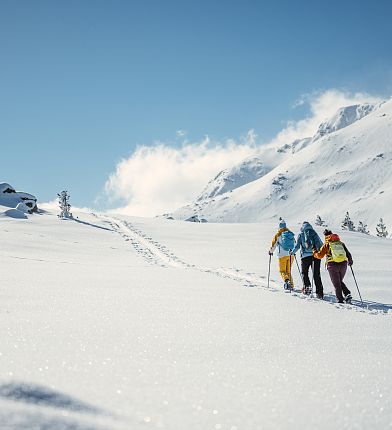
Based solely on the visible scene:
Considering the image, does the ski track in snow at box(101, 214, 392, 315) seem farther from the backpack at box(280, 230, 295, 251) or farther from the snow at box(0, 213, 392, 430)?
the snow at box(0, 213, 392, 430)

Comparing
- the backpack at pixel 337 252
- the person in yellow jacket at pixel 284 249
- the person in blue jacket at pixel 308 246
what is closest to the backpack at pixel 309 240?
the person in blue jacket at pixel 308 246

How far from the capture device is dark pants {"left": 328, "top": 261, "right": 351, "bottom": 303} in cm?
894

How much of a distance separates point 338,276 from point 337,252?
24.3 inches

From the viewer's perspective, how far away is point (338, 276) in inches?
363

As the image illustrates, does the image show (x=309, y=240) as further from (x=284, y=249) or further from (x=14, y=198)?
(x=14, y=198)

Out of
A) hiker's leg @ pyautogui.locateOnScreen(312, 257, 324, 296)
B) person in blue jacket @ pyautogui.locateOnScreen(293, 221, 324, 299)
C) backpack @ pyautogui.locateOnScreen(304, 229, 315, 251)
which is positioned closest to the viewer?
hiker's leg @ pyautogui.locateOnScreen(312, 257, 324, 296)

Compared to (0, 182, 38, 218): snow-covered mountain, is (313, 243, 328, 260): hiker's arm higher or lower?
lower

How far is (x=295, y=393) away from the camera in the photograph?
7.76ft

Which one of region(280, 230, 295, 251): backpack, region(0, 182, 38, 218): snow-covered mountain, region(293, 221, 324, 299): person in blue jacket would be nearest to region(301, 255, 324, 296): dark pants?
region(293, 221, 324, 299): person in blue jacket

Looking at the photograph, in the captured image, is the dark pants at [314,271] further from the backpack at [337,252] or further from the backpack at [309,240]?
the backpack at [337,252]

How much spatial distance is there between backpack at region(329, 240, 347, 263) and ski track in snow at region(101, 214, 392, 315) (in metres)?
0.97

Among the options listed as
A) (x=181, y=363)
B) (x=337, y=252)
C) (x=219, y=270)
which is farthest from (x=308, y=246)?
(x=181, y=363)

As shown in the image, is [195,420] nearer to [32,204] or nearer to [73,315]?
[73,315]

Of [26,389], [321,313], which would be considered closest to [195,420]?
[26,389]
